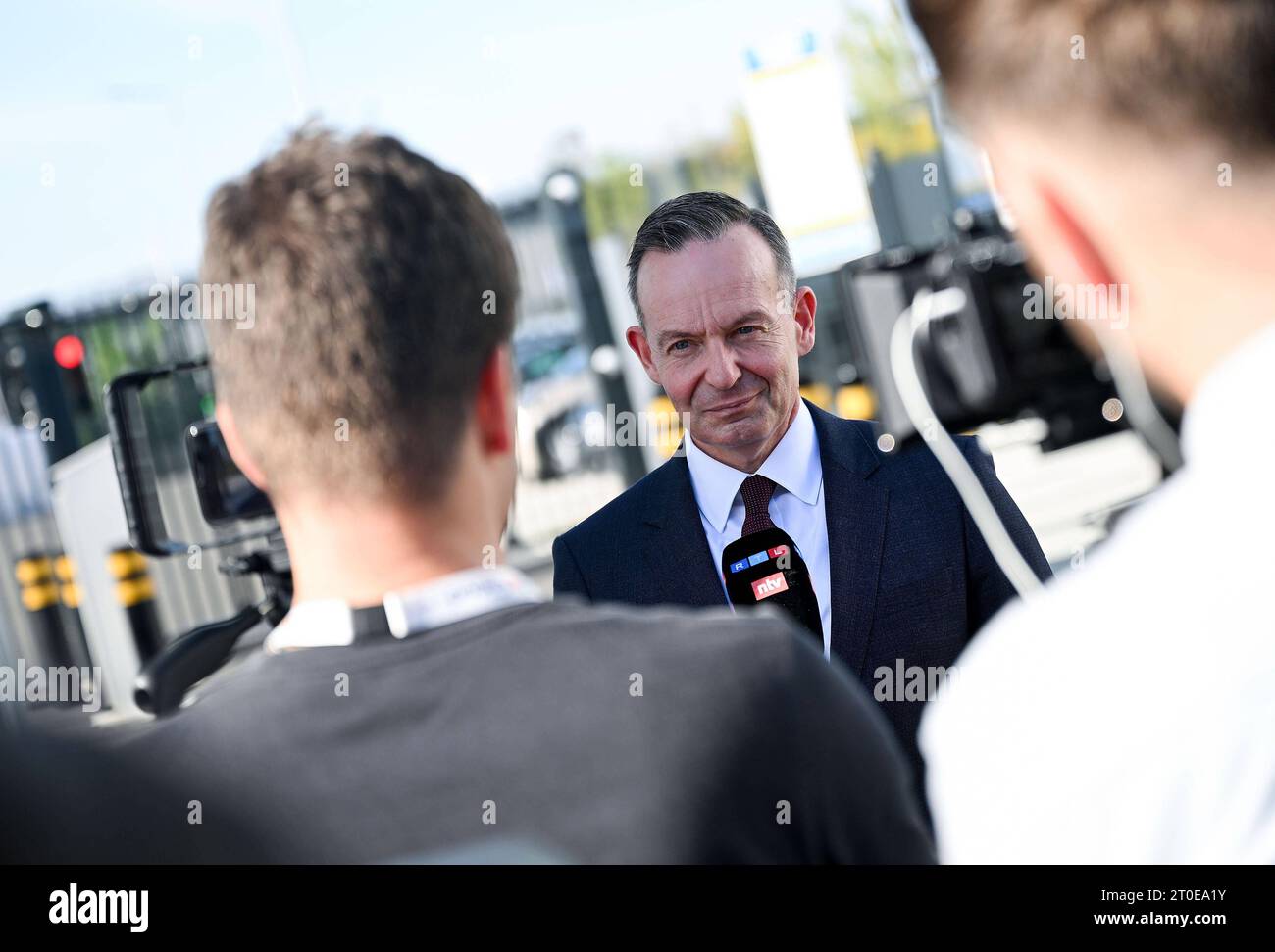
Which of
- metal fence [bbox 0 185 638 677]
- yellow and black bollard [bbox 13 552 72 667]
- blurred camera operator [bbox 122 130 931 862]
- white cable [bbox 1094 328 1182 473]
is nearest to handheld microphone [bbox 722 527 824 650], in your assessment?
white cable [bbox 1094 328 1182 473]

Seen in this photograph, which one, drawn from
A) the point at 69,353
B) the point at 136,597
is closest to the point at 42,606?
the point at 136,597

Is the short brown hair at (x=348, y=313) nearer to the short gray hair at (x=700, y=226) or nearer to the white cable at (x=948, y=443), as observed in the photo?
the white cable at (x=948, y=443)

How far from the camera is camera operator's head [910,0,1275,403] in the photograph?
2.62 ft

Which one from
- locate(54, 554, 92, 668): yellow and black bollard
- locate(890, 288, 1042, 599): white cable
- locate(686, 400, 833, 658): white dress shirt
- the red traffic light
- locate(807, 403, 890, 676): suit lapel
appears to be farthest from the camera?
locate(54, 554, 92, 668): yellow and black bollard

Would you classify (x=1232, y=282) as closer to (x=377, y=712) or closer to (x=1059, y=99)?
(x=1059, y=99)

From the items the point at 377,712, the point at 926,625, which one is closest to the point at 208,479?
the point at 926,625

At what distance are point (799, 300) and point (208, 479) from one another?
1.09 meters

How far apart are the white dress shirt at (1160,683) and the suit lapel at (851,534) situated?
1.00m

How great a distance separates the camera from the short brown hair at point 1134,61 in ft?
2.61

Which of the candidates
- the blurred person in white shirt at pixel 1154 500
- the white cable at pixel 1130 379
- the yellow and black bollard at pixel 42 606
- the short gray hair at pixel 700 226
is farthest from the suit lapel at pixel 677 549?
the yellow and black bollard at pixel 42 606

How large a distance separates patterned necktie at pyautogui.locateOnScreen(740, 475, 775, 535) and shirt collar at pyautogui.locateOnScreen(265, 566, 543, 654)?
37.5 inches

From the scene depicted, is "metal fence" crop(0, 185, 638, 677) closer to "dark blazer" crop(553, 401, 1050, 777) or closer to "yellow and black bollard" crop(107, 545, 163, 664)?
"yellow and black bollard" crop(107, 545, 163, 664)

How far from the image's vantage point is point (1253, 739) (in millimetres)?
761

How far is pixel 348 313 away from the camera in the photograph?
1067 mm
